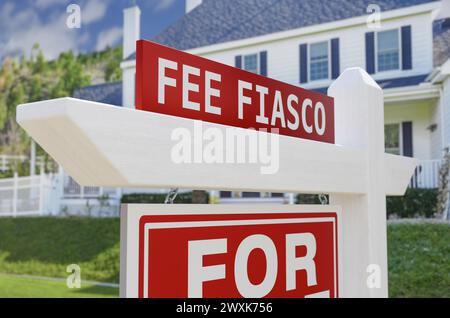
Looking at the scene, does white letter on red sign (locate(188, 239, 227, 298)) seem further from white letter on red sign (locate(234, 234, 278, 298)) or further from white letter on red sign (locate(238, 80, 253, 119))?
white letter on red sign (locate(238, 80, 253, 119))

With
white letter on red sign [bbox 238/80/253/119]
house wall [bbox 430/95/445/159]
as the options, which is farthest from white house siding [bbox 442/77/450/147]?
white letter on red sign [bbox 238/80/253/119]

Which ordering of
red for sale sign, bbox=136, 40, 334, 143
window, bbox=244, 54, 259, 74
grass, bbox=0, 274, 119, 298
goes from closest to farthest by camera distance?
red for sale sign, bbox=136, 40, 334, 143
grass, bbox=0, 274, 119, 298
window, bbox=244, 54, 259, 74

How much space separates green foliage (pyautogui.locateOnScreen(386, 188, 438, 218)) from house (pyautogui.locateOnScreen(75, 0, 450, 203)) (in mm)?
883

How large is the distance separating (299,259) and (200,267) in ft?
1.28

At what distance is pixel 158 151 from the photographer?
0.98 meters

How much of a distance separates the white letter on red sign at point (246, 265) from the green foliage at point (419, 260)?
6.24 meters

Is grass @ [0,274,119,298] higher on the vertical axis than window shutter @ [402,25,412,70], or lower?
lower

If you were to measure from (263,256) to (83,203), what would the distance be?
14309 mm

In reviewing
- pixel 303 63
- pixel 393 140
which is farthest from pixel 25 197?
pixel 393 140

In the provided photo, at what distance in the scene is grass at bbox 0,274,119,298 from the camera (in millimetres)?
8156

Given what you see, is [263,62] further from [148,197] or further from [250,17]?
[148,197]

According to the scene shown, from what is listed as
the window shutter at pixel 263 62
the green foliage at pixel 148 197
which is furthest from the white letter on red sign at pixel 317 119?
the window shutter at pixel 263 62

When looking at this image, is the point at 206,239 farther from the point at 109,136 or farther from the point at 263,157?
the point at 109,136

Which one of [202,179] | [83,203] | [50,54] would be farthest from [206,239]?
[50,54]
